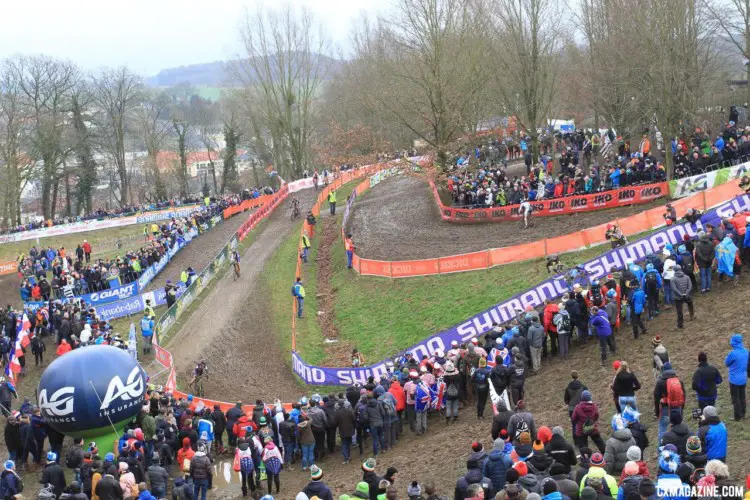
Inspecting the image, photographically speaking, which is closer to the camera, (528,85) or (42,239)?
(528,85)

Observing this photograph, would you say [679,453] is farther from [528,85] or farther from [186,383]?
[528,85]

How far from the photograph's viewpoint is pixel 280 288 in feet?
128

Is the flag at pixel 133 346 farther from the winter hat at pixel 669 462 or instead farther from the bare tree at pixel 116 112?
the bare tree at pixel 116 112

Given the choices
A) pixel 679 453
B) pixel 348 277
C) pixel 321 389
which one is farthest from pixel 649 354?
pixel 348 277

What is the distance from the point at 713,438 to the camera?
1138 centimetres

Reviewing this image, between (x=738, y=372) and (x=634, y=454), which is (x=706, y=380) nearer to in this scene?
(x=738, y=372)

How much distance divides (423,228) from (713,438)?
33.3 metres

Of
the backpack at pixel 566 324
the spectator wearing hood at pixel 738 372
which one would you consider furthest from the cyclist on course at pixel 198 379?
the spectator wearing hood at pixel 738 372

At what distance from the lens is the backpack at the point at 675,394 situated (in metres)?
13.6

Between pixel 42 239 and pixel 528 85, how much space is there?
40.3m

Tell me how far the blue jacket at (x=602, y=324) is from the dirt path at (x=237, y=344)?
1108cm

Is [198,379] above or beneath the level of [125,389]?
beneath

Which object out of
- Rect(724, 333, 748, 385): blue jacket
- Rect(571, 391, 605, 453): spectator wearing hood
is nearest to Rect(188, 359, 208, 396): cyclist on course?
Rect(571, 391, 605, 453): spectator wearing hood

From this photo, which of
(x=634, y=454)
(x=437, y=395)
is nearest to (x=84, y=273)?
(x=437, y=395)
